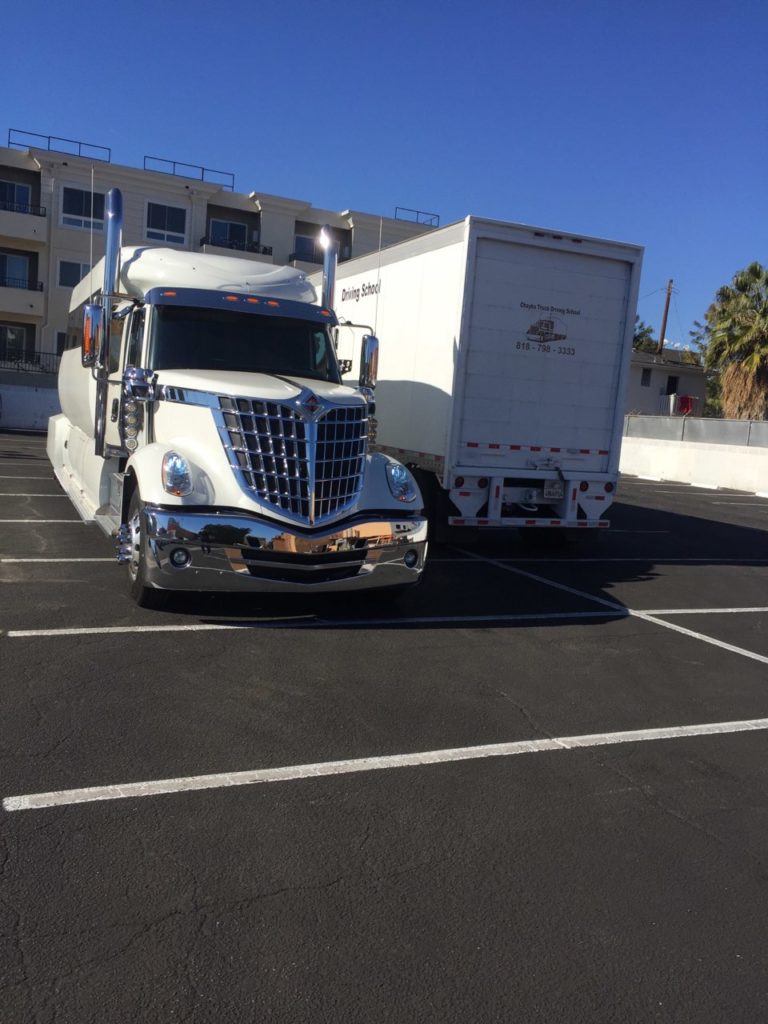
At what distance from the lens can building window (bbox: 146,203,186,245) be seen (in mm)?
36656

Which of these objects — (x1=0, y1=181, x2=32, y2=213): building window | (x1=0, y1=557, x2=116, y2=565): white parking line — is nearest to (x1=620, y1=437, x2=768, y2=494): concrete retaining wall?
(x1=0, y1=557, x2=116, y2=565): white parking line

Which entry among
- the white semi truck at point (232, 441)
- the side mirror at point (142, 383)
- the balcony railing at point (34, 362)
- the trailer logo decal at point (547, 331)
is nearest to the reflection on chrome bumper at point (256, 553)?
the white semi truck at point (232, 441)

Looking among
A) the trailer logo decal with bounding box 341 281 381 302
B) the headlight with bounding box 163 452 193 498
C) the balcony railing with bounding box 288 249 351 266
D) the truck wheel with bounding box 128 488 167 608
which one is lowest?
the truck wheel with bounding box 128 488 167 608

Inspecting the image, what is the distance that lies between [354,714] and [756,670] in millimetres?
3429

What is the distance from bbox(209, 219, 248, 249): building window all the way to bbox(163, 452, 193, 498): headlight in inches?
1319

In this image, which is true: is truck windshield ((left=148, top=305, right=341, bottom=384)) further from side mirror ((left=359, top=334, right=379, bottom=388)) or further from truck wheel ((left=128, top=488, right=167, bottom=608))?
truck wheel ((left=128, top=488, right=167, bottom=608))

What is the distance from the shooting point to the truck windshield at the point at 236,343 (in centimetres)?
789

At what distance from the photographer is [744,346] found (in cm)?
3400

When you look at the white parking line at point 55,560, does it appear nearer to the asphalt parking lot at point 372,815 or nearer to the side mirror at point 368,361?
the asphalt parking lot at point 372,815

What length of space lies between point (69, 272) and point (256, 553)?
110ft

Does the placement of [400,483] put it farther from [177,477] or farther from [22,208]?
[22,208]

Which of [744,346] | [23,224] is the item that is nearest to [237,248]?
[23,224]

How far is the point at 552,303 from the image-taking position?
420 inches

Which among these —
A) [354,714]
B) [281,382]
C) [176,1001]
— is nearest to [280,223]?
[281,382]
